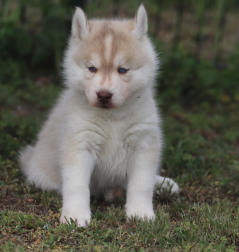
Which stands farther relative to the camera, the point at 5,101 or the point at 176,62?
the point at 176,62

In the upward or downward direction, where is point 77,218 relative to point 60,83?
upward

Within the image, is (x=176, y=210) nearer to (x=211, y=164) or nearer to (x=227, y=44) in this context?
(x=211, y=164)

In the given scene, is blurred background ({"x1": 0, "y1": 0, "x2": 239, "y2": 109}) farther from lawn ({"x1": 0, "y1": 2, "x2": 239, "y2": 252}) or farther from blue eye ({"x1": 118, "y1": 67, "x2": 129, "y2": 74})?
blue eye ({"x1": 118, "y1": 67, "x2": 129, "y2": 74})

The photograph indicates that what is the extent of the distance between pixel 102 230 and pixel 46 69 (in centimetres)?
467

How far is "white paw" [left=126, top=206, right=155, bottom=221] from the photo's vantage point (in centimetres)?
370

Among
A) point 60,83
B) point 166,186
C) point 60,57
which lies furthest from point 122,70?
point 60,83

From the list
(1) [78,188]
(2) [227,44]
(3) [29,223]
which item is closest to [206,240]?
(1) [78,188]

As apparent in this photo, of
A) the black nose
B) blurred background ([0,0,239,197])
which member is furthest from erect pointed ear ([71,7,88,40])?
blurred background ([0,0,239,197])

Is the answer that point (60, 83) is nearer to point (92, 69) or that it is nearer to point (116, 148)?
point (116, 148)

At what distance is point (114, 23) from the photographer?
389 centimetres

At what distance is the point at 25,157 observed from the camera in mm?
4836

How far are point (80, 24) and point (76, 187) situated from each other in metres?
1.39

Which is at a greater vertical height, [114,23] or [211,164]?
[114,23]

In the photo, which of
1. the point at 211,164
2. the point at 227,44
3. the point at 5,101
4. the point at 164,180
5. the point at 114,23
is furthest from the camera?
the point at 227,44
